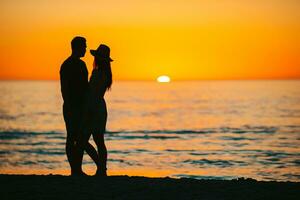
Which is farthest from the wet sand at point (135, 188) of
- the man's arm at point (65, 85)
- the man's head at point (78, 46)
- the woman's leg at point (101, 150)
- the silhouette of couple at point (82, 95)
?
the man's head at point (78, 46)

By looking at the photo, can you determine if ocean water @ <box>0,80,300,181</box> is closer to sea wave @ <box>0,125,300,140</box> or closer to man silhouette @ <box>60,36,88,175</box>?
sea wave @ <box>0,125,300,140</box>

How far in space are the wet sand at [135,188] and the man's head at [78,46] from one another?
185 centimetres

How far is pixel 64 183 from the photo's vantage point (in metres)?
7.56

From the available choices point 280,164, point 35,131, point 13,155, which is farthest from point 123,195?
point 35,131

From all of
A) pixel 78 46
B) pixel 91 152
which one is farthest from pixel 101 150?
pixel 78 46

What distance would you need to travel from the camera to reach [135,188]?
7.35 meters

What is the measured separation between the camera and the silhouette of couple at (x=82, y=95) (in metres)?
8.02

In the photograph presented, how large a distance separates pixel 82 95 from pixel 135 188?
1684 mm

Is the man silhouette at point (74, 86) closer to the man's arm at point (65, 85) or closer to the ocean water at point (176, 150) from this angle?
the man's arm at point (65, 85)

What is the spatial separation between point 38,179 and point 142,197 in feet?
6.46

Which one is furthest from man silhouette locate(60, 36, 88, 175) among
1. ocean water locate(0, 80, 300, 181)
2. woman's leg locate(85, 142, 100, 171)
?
ocean water locate(0, 80, 300, 181)

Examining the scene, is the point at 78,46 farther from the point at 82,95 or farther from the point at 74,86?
the point at 82,95

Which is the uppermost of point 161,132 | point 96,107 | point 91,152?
point 161,132

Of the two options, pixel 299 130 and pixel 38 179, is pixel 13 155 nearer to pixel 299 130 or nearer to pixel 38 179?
pixel 38 179
